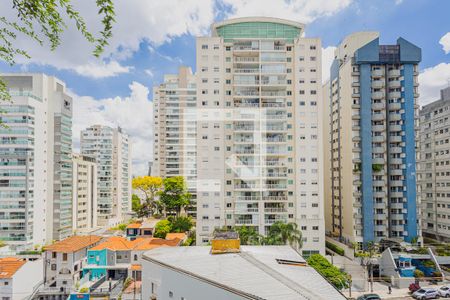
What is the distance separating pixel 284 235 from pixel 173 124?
17550mm

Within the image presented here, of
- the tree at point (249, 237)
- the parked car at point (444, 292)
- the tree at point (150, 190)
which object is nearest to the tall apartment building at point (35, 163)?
the tree at point (150, 190)

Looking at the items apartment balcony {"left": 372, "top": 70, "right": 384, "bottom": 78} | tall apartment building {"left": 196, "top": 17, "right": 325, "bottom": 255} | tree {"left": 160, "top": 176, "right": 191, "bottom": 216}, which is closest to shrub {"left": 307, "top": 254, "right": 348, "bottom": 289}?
tall apartment building {"left": 196, "top": 17, "right": 325, "bottom": 255}

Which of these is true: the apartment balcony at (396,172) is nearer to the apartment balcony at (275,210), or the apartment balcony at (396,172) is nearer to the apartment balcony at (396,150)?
the apartment balcony at (396,150)

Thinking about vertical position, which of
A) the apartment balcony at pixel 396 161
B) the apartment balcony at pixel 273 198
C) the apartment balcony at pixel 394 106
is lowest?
the apartment balcony at pixel 273 198

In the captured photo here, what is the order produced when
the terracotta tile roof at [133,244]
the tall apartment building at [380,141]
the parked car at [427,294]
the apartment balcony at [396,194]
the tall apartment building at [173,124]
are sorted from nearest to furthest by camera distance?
the parked car at [427,294] → the terracotta tile roof at [133,244] → the tall apartment building at [380,141] → the apartment balcony at [396,194] → the tall apartment building at [173,124]

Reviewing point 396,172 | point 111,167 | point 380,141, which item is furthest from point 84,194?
point 396,172

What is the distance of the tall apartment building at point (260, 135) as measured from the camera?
1565 cm

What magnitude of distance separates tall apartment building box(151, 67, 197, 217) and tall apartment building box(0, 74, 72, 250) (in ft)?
30.3

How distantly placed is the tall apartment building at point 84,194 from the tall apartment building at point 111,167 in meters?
3.81

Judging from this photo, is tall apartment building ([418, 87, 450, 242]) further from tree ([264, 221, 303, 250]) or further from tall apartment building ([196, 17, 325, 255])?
tree ([264, 221, 303, 250])

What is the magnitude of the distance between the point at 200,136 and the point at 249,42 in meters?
6.24

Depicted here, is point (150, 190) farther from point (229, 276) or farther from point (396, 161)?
point (229, 276)

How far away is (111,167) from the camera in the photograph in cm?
3162

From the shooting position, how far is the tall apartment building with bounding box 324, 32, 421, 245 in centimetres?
1576
